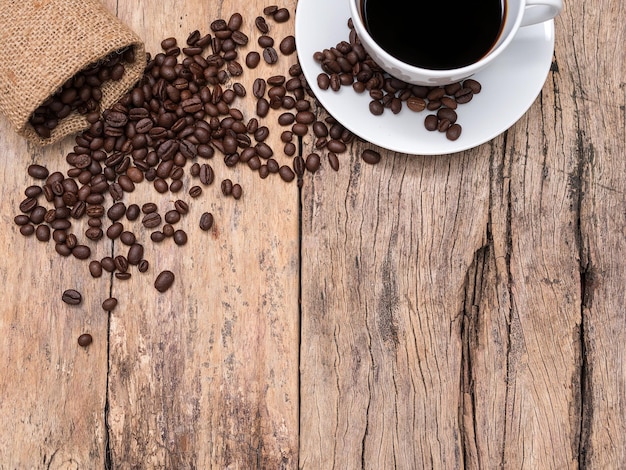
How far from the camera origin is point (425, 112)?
1442mm

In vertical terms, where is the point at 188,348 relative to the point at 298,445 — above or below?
above

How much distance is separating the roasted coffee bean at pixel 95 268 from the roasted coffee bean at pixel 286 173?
0.47 metres

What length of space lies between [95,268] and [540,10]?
1097mm

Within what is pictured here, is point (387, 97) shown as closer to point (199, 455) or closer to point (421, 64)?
point (421, 64)

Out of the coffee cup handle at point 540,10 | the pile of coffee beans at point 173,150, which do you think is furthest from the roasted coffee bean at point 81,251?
the coffee cup handle at point 540,10

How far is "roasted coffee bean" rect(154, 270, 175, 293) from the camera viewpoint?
1572 mm

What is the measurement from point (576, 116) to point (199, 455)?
1.20 meters

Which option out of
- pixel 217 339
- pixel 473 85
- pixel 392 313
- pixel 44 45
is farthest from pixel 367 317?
pixel 44 45

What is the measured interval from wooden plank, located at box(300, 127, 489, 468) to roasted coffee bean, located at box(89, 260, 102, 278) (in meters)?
0.50

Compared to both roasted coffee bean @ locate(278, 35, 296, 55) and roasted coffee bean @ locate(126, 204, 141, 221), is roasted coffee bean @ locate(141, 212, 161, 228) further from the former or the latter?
roasted coffee bean @ locate(278, 35, 296, 55)

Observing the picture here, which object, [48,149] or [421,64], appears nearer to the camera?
[421,64]

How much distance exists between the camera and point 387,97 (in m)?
1.43

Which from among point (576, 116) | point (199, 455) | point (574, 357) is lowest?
point (199, 455)

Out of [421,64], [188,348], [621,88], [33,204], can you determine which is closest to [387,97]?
[421,64]
